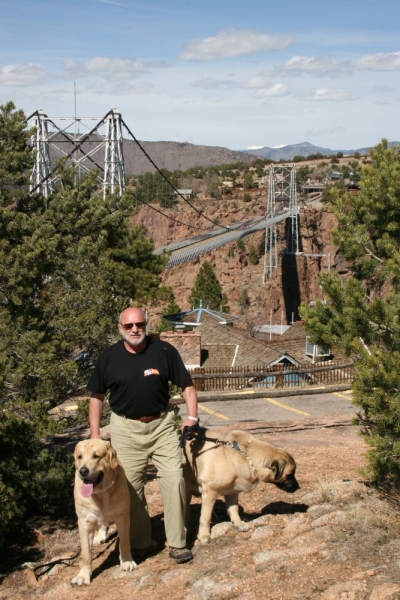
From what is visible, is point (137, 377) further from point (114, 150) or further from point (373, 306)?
point (114, 150)

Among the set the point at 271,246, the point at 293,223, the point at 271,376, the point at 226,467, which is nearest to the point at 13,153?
the point at 226,467

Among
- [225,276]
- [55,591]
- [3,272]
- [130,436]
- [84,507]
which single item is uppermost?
[3,272]

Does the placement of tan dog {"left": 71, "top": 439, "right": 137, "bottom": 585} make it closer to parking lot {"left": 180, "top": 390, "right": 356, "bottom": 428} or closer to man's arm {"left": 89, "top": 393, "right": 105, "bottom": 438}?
man's arm {"left": 89, "top": 393, "right": 105, "bottom": 438}

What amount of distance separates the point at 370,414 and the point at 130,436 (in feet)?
7.87

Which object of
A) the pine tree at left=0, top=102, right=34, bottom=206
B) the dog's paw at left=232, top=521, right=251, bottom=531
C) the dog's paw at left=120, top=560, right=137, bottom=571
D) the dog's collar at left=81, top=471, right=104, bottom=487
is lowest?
the dog's paw at left=120, top=560, right=137, bottom=571

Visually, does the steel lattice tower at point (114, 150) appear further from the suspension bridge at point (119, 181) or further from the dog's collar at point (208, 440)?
the dog's collar at point (208, 440)

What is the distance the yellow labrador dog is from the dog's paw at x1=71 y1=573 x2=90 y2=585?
957 mm

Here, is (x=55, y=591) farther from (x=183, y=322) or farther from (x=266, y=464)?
(x=183, y=322)

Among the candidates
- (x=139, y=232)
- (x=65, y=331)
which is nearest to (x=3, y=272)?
(x=65, y=331)

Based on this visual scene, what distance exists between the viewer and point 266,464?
19.8ft

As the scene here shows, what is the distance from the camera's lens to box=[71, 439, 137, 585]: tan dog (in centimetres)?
514

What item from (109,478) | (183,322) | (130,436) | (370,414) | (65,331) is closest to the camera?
(109,478)

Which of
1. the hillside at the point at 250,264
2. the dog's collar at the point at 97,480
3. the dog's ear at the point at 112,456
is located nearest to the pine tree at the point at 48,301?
the dog's ear at the point at 112,456

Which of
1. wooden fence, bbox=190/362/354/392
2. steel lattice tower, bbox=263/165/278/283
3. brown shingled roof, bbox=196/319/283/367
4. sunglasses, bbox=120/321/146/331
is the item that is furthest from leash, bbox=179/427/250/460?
steel lattice tower, bbox=263/165/278/283
